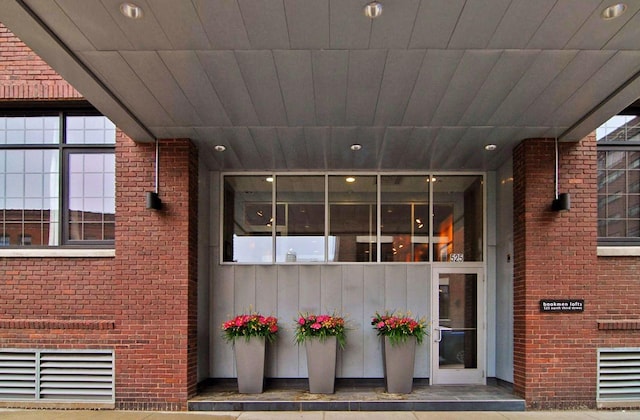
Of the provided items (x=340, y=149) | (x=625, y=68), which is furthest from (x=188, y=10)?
(x=625, y=68)

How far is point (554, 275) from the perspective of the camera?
7.27m

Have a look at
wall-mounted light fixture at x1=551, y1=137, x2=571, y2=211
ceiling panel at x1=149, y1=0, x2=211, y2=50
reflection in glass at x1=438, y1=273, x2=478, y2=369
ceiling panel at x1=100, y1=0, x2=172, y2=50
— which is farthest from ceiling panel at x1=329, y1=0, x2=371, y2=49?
reflection in glass at x1=438, y1=273, x2=478, y2=369

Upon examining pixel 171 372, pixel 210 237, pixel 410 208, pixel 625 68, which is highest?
pixel 625 68

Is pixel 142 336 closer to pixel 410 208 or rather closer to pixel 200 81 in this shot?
pixel 200 81

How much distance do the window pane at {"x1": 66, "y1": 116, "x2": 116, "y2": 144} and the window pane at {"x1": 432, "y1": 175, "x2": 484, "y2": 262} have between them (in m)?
5.69

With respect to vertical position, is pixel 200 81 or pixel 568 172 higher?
pixel 200 81

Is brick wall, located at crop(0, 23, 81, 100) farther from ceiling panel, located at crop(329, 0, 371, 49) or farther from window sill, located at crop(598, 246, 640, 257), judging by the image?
window sill, located at crop(598, 246, 640, 257)

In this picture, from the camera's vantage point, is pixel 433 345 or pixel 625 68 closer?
pixel 625 68

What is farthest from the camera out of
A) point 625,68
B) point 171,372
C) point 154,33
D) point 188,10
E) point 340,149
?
point 340,149

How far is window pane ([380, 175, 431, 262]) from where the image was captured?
8.90 meters

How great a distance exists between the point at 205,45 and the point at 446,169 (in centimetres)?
541

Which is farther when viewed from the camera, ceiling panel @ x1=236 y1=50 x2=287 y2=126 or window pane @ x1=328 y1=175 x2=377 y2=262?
window pane @ x1=328 y1=175 x2=377 y2=262

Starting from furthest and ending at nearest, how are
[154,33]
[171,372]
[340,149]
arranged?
[340,149]
[171,372]
[154,33]

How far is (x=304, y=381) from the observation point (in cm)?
855
